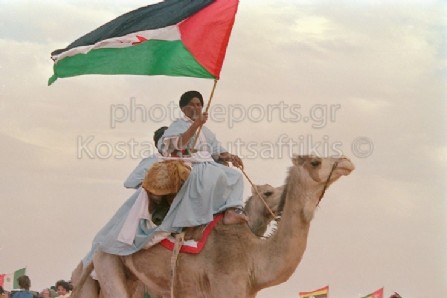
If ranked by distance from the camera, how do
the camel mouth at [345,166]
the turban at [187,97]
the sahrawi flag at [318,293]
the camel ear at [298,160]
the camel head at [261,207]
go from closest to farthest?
the camel mouth at [345,166], the camel ear at [298,160], the turban at [187,97], the camel head at [261,207], the sahrawi flag at [318,293]

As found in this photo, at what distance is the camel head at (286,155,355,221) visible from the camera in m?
8.98

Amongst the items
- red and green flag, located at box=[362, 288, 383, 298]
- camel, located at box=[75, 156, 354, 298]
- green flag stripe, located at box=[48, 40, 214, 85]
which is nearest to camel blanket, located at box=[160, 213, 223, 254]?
camel, located at box=[75, 156, 354, 298]

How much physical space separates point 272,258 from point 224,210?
0.73 metres

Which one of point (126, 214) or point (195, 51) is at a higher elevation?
point (195, 51)

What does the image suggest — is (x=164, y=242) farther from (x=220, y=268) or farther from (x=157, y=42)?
(x=157, y=42)

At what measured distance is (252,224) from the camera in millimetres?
10781

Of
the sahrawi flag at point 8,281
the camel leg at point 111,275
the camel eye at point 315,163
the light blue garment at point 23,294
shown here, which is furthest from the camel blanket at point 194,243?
the sahrawi flag at point 8,281

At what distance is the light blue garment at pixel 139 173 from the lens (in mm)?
10008

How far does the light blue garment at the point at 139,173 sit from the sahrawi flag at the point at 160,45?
3.19 ft

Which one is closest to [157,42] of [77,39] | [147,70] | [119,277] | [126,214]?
[147,70]

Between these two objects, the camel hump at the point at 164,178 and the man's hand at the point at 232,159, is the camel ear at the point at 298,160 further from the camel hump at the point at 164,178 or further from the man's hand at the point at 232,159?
the camel hump at the point at 164,178

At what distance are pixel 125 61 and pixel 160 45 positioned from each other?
44cm

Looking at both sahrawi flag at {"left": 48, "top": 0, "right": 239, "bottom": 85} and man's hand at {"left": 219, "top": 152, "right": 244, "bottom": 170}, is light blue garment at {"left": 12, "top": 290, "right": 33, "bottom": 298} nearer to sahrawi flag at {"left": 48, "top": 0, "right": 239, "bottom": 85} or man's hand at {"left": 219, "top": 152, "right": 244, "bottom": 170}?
sahrawi flag at {"left": 48, "top": 0, "right": 239, "bottom": 85}

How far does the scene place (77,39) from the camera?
10.4m
